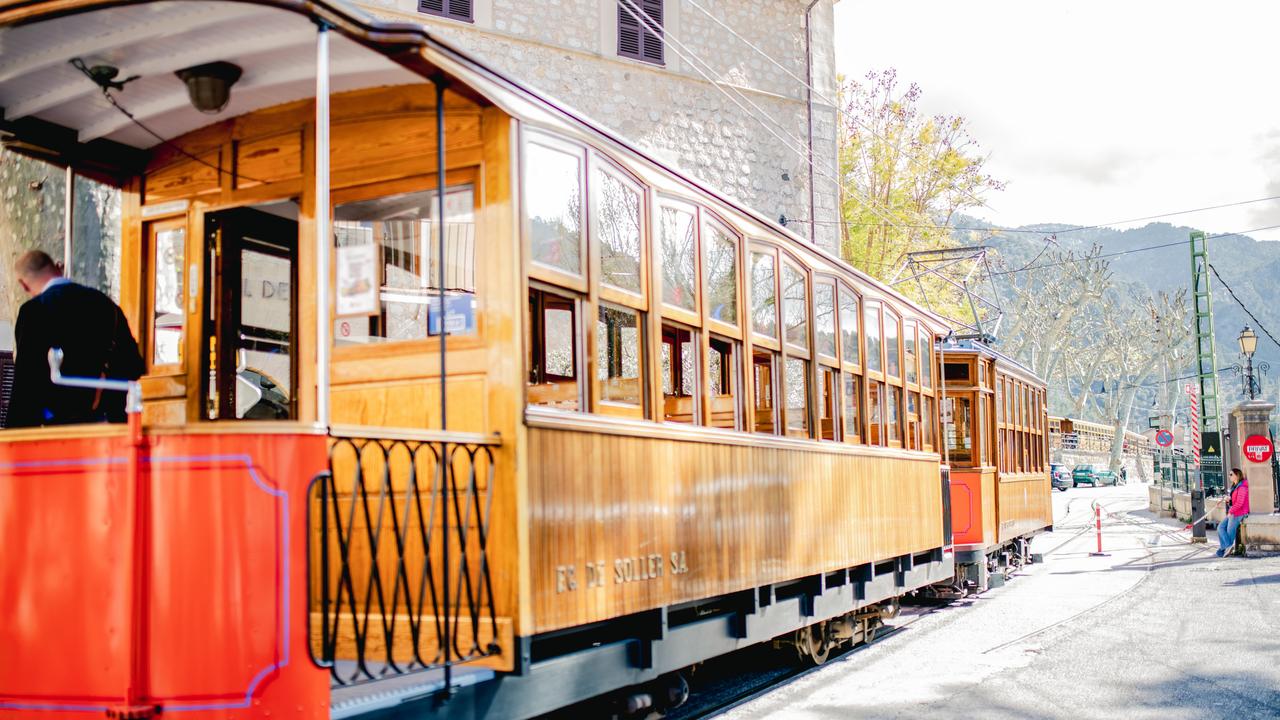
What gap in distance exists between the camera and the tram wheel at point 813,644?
9023 mm

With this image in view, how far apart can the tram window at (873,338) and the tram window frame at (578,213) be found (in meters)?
4.52

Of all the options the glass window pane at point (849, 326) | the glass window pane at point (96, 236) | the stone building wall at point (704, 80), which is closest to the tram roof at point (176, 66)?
the glass window pane at point (96, 236)

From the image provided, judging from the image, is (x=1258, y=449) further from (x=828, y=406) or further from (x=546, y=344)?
(x=546, y=344)

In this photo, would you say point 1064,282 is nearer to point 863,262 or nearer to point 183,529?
point 863,262

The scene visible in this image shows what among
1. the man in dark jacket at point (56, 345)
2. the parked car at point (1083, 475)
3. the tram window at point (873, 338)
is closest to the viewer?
the man in dark jacket at point (56, 345)

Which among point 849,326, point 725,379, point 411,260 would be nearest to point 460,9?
point 849,326

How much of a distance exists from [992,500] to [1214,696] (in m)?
7.13

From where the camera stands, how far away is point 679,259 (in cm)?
635

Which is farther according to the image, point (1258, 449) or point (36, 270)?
point (1258, 449)

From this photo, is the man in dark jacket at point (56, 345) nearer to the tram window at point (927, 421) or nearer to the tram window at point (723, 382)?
the tram window at point (723, 382)

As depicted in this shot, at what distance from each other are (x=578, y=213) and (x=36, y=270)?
2.26 m

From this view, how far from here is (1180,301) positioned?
2813 inches

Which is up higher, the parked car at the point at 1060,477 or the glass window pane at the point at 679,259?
the glass window pane at the point at 679,259

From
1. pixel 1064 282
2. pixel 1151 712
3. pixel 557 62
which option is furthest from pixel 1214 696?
pixel 1064 282
